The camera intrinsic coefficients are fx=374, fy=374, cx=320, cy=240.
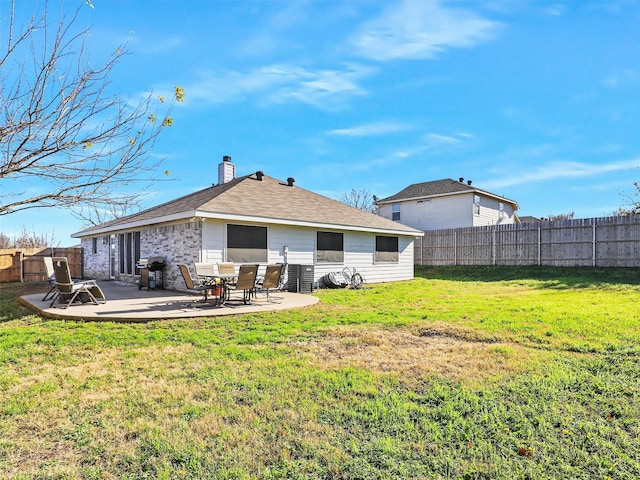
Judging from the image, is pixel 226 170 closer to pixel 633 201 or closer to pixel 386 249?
pixel 386 249

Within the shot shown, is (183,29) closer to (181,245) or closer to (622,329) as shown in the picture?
(181,245)

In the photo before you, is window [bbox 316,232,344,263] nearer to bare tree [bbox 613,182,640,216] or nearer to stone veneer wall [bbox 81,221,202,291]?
stone veneer wall [bbox 81,221,202,291]

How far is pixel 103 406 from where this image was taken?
11.4 feet

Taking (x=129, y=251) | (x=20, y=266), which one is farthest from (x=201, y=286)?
(x=20, y=266)

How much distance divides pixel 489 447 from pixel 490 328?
423cm

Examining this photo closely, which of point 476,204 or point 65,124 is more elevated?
point 476,204

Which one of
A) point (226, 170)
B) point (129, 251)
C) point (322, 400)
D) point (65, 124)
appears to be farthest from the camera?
point (226, 170)

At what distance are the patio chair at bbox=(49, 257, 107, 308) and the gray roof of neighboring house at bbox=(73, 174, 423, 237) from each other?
9.68 feet

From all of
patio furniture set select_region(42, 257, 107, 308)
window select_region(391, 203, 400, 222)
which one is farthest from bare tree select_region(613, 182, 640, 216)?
patio furniture set select_region(42, 257, 107, 308)

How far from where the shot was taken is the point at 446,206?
2559 cm

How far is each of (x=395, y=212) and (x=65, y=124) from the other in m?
25.9

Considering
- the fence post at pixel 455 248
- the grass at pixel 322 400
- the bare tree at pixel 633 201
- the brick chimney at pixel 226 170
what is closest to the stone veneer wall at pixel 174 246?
the brick chimney at pixel 226 170

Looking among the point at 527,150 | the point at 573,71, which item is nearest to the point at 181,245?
the point at 573,71

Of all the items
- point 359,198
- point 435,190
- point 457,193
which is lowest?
point 457,193
